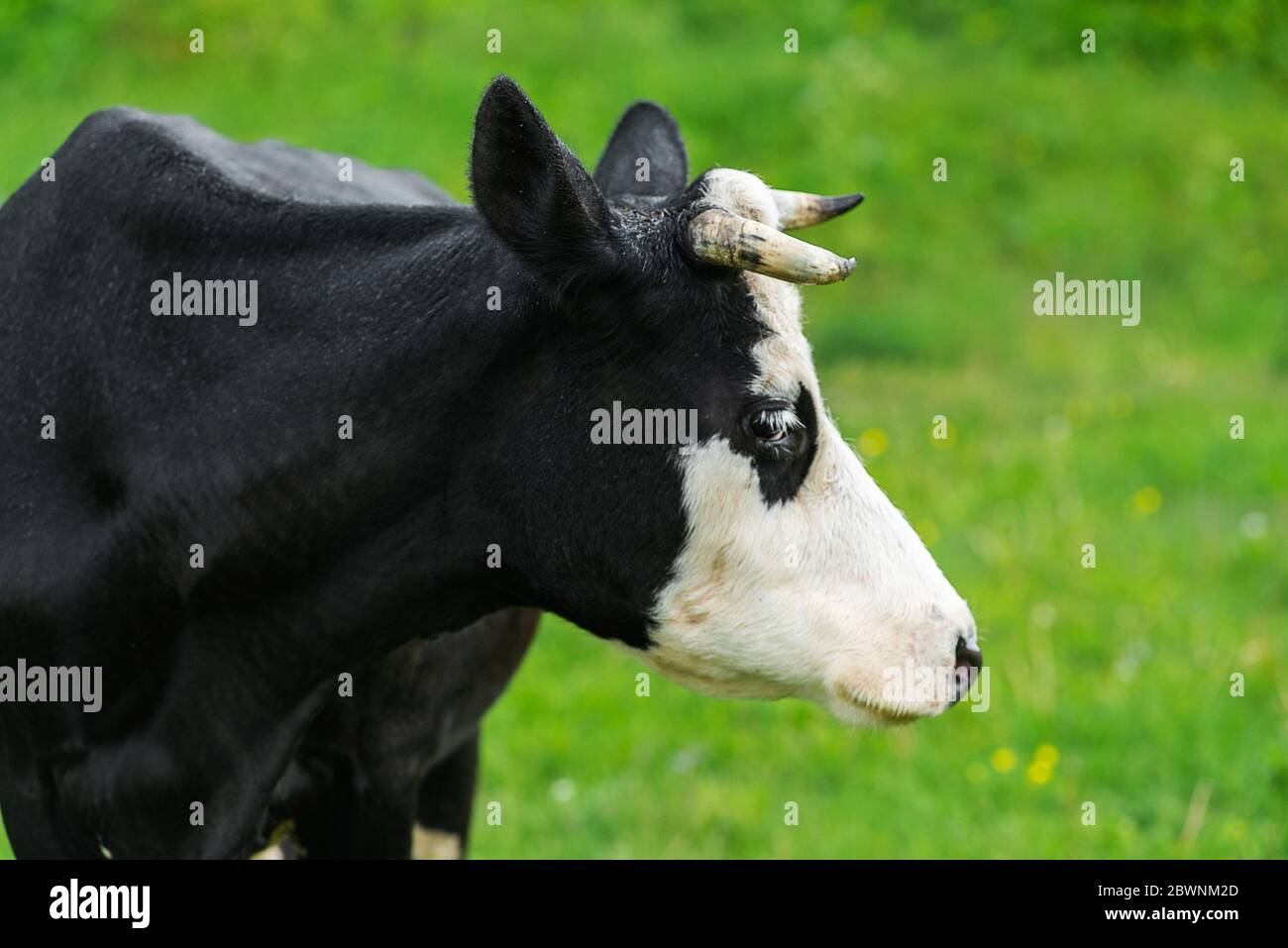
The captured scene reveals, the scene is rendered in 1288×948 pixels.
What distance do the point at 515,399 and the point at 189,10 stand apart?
32.5ft

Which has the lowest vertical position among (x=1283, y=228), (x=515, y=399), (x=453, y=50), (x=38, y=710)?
(x=38, y=710)

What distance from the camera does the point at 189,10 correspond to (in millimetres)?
12383

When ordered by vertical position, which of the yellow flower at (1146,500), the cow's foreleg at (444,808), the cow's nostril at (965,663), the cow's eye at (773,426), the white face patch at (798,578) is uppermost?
the yellow flower at (1146,500)

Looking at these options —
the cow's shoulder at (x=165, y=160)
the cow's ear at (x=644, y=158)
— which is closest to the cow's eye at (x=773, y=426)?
the cow's ear at (x=644, y=158)

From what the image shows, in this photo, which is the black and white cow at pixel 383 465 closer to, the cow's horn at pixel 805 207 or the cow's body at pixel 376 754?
the cow's horn at pixel 805 207

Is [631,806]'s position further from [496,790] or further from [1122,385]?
[1122,385]

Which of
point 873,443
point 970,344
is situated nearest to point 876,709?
point 873,443

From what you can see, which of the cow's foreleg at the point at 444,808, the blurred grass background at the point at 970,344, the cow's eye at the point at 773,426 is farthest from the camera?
the blurred grass background at the point at 970,344

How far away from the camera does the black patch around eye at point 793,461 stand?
A: 11.3ft

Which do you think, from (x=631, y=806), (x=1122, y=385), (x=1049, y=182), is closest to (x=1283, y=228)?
(x=1049, y=182)

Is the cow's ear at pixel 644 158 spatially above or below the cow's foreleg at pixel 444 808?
above

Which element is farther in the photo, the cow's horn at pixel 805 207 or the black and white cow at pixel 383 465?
the cow's horn at pixel 805 207

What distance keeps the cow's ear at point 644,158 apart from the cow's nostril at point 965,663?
1.15 meters

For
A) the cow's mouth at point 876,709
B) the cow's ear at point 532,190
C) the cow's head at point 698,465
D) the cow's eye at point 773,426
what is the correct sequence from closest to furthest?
the cow's ear at point 532,190 → the cow's head at point 698,465 → the cow's eye at point 773,426 → the cow's mouth at point 876,709
